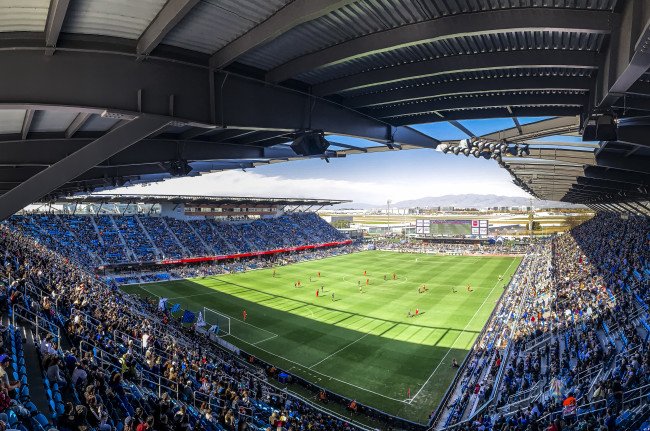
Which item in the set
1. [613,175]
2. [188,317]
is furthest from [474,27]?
[188,317]

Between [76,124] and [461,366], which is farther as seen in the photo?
[461,366]

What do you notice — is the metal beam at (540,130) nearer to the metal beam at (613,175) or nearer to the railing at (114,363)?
the metal beam at (613,175)

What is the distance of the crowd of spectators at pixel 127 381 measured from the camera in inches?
241

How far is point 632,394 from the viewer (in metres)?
9.84

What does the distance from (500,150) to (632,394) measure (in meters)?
7.67

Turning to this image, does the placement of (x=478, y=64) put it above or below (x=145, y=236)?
above

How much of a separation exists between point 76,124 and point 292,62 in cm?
558

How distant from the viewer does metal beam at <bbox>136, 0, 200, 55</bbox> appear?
147 inches

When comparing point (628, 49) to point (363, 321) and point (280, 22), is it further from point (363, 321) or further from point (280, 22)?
point (363, 321)

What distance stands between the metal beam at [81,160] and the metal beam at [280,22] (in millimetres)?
1407

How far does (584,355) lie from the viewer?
14.0m

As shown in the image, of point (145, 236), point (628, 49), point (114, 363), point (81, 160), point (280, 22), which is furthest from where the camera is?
point (145, 236)

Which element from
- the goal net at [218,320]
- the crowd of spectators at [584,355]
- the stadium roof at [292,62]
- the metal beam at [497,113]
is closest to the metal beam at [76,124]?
the stadium roof at [292,62]

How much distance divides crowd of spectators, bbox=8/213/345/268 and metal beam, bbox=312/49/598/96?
44.5m
